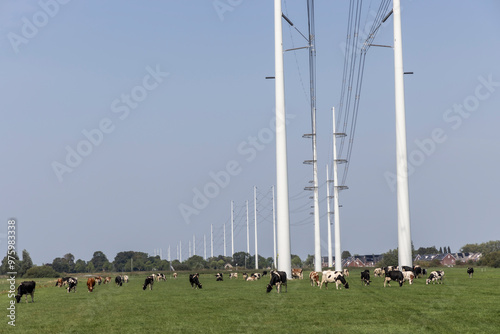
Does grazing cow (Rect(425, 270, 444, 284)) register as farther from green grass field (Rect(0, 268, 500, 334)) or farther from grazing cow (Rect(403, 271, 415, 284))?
green grass field (Rect(0, 268, 500, 334))

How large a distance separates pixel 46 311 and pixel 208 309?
8.01 metres

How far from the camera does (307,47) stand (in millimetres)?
54625

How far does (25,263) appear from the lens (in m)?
160

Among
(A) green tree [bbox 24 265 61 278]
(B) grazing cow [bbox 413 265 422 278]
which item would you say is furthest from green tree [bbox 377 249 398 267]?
(B) grazing cow [bbox 413 265 422 278]

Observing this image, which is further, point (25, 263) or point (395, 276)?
point (25, 263)

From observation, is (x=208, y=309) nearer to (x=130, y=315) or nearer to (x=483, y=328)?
(x=130, y=315)

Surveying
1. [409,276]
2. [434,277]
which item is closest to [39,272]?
[434,277]

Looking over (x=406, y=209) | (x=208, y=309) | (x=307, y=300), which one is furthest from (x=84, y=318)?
(x=406, y=209)

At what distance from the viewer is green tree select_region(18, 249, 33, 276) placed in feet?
513

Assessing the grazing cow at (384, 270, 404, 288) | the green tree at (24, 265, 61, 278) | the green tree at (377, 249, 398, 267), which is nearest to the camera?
the grazing cow at (384, 270, 404, 288)

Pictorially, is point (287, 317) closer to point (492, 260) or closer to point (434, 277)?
point (434, 277)

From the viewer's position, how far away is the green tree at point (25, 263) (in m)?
156

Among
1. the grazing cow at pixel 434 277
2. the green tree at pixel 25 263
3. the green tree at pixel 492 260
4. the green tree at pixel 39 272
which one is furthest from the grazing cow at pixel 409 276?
the green tree at pixel 25 263

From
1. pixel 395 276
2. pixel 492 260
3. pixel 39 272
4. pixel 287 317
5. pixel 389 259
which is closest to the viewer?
pixel 287 317
